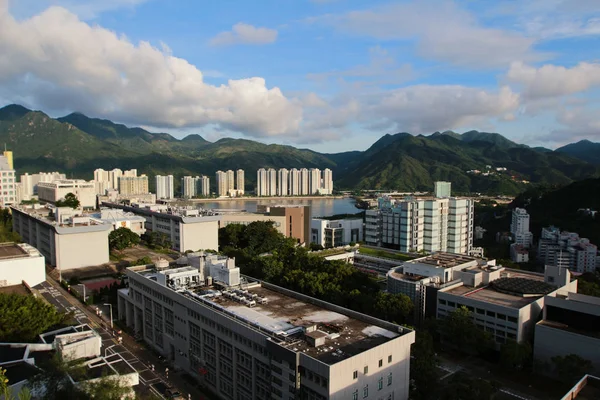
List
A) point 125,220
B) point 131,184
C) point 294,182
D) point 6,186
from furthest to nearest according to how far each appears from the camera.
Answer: point 294,182 < point 131,184 < point 6,186 < point 125,220

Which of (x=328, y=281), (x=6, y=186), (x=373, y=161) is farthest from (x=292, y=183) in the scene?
(x=328, y=281)

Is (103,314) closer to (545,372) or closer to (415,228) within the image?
(545,372)

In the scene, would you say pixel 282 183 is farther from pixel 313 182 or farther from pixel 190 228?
pixel 190 228

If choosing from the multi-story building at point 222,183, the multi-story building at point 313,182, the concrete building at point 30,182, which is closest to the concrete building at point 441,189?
the concrete building at point 30,182

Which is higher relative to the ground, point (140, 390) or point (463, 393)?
point (463, 393)

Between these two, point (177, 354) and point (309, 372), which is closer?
point (309, 372)

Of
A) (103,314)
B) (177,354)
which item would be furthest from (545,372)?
(103,314)

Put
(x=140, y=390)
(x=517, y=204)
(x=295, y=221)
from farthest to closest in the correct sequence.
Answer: (x=517, y=204), (x=295, y=221), (x=140, y=390)
